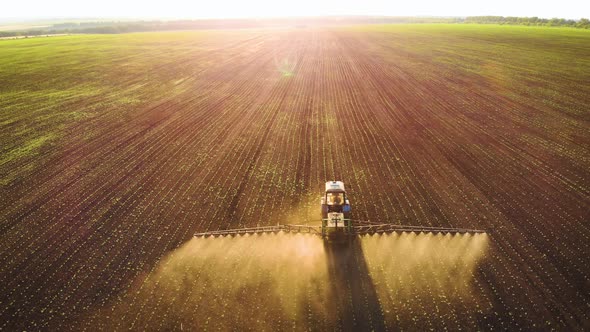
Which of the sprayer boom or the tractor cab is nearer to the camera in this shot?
the tractor cab

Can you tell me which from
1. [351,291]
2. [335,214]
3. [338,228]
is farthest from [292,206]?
[351,291]

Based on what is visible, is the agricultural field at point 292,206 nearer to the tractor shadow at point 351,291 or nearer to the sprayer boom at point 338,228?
the tractor shadow at point 351,291

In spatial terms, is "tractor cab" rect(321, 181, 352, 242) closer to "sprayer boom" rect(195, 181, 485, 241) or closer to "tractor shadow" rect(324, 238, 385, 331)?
"sprayer boom" rect(195, 181, 485, 241)

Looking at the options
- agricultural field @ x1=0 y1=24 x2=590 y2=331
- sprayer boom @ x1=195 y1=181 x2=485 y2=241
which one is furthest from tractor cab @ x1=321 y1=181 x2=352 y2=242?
agricultural field @ x1=0 y1=24 x2=590 y2=331

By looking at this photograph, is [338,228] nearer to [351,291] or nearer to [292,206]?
[351,291]

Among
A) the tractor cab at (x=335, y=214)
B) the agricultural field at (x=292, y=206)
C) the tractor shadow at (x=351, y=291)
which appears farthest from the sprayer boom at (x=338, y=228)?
the tractor shadow at (x=351, y=291)

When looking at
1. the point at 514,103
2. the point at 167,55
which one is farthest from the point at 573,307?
the point at 167,55
